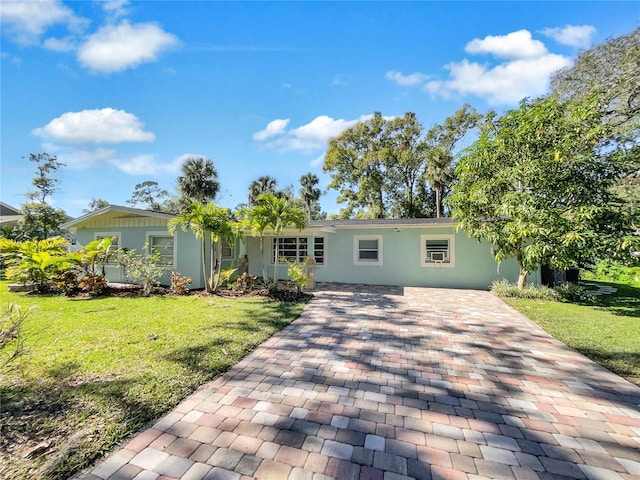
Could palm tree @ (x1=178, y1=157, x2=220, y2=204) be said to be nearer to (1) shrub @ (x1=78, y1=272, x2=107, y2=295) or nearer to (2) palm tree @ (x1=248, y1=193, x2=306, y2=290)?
(1) shrub @ (x1=78, y1=272, x2=107, y2=295)

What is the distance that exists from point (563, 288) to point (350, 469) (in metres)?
10.3

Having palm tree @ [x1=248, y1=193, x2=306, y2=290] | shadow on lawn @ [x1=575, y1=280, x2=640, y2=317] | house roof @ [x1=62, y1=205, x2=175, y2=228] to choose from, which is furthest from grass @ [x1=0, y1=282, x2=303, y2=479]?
shadow on lawn @ [x1=575, y1=280, x2=640, y2=317]

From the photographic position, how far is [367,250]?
12234 mm

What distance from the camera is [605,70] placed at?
13.1m

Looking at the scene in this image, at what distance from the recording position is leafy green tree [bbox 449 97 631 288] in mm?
7237

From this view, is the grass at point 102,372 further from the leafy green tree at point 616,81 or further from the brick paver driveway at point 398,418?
the leafy green tree at point 616,81

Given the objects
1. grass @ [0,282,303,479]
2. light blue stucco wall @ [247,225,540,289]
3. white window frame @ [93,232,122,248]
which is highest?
white window frame @ [93,232,122,248]

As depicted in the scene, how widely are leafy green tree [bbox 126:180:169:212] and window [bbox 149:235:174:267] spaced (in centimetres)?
3215

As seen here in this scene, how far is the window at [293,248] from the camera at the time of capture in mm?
12977

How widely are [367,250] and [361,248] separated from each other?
267 millimetres

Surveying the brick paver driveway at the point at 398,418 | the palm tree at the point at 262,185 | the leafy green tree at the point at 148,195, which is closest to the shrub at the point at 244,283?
the brick paver driveway at the point at 398,418

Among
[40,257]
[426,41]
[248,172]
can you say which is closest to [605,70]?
[426,41]

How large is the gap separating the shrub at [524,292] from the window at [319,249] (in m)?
6.58

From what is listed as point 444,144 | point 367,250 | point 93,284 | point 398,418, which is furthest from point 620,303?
point 444,144
